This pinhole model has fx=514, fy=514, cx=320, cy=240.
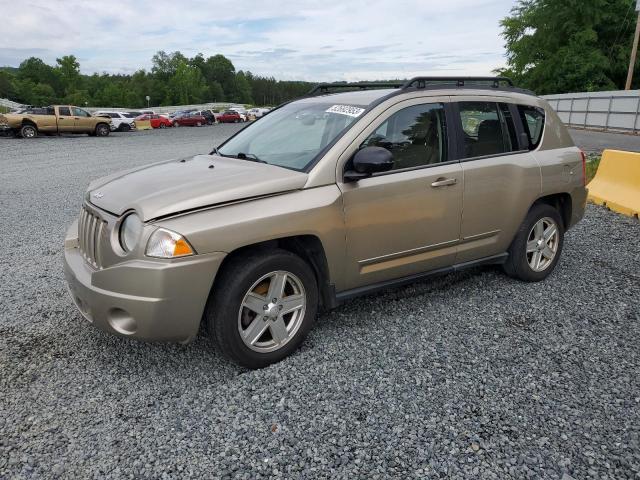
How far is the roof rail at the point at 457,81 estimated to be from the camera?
399cm

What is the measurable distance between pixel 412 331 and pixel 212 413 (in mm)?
1637

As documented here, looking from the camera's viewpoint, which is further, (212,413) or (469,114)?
(469,114)

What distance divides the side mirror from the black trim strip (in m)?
0.82

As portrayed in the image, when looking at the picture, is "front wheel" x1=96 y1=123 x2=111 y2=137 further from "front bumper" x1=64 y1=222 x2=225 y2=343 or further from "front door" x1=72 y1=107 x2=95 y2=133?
"front bumper" x1=64 y1=222 x2=225 y2=343

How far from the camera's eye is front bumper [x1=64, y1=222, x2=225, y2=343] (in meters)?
2.87

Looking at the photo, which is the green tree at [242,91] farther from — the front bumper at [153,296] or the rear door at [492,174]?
the front bumper at [153,296]

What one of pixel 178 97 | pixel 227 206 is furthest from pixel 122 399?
pixel 178 97

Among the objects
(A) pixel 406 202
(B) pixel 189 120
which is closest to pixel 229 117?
(B) pixel 189 120

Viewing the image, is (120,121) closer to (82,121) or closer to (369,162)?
(82,121)

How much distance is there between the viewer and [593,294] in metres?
4.58

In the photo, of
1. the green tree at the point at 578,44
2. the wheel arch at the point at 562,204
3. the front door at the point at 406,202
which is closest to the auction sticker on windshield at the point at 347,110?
the front door at the point at 406,202

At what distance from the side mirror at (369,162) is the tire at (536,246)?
1.83 m

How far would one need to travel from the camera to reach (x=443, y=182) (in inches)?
155

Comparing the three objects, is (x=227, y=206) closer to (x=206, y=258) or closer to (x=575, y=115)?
(x=206, y=258)
